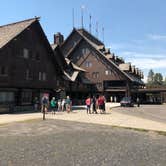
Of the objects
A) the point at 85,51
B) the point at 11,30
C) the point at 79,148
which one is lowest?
the point at 79,148

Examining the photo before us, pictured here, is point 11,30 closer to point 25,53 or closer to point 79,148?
point 25,53

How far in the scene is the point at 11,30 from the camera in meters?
33.6

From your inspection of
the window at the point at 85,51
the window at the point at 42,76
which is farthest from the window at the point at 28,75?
the window at the point at 85,51

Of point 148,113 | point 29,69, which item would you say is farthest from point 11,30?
point 148,113

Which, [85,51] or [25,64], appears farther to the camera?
[85,51]

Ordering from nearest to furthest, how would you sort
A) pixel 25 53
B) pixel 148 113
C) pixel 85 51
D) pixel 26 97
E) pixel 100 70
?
1. pixel 148 113
2. pixel 25 53
3. pixel 26 97
4. pixel 100 70
5. pixel 85 51

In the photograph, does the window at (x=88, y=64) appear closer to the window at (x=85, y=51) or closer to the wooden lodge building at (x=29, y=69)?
the window at (x=85, y=51)

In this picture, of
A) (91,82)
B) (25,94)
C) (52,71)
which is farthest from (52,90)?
(91,82)

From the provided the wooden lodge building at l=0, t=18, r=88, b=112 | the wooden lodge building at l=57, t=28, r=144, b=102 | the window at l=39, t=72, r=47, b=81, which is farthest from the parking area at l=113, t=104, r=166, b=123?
the wooden lodge building at l=57, t=28, r=144, b=102

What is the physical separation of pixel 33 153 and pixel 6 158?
1.05 m

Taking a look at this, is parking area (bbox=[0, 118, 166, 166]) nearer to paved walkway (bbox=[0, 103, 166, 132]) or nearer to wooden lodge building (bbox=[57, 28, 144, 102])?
paved walkway (bbox=[0, 103, 166, 132])

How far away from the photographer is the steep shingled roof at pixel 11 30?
102 ft

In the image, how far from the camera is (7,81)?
102 ft

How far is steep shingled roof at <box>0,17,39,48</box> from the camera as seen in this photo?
102 ft
